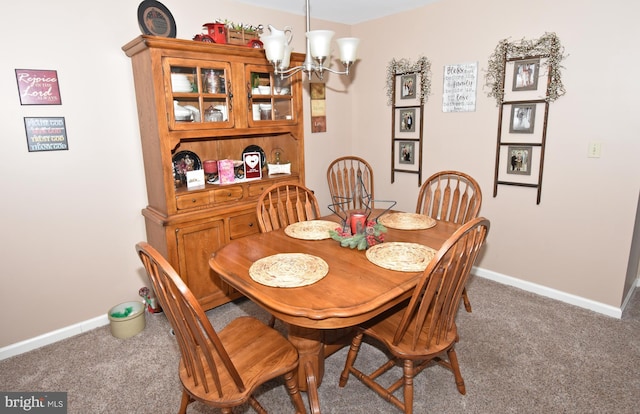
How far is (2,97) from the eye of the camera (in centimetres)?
210

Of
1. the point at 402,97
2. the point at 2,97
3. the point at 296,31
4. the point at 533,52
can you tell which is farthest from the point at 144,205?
the point at 533,52

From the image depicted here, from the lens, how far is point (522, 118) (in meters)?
2.79

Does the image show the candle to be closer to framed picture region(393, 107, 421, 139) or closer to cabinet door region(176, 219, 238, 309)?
cabinet door region(176, 219, 238, 309)

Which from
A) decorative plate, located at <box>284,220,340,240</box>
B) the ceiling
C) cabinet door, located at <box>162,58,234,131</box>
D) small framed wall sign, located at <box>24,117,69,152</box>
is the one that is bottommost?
decorative plate, located at <box>284,220,340,240</box>

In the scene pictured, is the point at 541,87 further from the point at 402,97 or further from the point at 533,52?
the point at 402,97

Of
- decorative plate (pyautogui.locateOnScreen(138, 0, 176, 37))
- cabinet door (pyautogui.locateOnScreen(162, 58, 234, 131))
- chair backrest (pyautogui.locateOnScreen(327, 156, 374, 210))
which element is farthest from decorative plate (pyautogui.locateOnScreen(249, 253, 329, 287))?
chair backrest (pyautogui.locateOnScreen(327, 156, 374, 210))

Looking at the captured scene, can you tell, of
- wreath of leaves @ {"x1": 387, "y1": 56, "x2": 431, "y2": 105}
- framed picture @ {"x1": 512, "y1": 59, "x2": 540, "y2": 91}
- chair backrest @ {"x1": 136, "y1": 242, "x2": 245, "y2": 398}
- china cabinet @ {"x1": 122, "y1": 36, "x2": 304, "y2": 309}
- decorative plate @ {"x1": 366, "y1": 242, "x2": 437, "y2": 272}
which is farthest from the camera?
wreath of leaves @ {"x1": 387, "y1": 56, "x2": 431, "y2": 105}

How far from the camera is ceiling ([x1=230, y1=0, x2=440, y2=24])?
3.04 m

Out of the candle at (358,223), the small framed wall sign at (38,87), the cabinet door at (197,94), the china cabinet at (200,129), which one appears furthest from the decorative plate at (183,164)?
the candle at (358,223)

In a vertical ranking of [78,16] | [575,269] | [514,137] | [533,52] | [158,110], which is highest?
[78,16]

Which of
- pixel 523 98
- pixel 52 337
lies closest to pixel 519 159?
pixel 523 98

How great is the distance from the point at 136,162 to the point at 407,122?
7.59 ft

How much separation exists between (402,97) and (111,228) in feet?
8.67

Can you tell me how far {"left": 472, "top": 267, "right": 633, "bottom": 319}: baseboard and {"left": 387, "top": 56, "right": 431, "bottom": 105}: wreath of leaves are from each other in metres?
1.60
